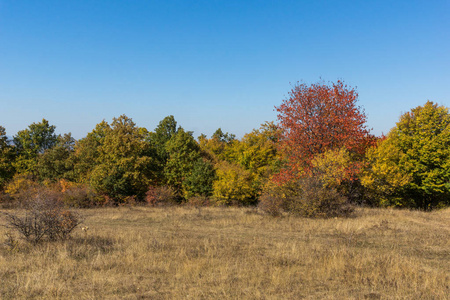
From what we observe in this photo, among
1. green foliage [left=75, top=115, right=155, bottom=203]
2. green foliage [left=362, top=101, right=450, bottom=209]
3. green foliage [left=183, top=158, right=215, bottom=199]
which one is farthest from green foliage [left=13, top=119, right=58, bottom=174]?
green foliage [left=362, top=101, right=450, bottom=209]

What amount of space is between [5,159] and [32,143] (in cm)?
581

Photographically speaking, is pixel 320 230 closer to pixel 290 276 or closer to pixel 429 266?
pixel 429 266

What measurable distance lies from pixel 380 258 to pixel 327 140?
15906 mm

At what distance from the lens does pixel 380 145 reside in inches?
1394

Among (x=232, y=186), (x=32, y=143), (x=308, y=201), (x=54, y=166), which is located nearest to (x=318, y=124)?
(x=308, y=201)

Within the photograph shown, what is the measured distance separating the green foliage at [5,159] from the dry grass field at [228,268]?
37.8 metres

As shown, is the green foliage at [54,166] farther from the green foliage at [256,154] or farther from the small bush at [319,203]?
the small bush at [319,203]

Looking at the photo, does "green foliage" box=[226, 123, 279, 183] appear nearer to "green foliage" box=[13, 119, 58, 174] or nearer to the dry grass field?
the dry grass field

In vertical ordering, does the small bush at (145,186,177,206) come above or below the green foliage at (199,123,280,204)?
below

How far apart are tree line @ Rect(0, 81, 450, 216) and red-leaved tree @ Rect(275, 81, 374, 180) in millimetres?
84

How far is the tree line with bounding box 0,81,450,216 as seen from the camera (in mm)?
22422

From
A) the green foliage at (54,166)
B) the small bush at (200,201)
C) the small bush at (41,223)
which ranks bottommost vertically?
the small bush at (200,201)

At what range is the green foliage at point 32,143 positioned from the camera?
45.4 metres

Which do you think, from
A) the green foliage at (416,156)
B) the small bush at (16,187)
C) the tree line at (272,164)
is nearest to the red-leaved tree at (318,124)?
the tree line at (272,164)
